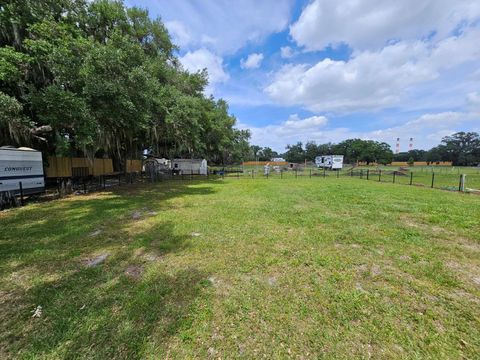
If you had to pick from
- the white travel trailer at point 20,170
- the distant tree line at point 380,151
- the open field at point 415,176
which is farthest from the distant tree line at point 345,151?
the white travel trailer at point 20,170

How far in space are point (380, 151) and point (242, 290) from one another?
82.7 meters

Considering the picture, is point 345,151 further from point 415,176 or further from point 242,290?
point 242,290

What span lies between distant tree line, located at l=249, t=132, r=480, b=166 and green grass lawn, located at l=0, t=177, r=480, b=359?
62427mm

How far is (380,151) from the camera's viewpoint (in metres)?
70.9

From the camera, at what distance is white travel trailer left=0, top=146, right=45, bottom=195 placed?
7626 mm

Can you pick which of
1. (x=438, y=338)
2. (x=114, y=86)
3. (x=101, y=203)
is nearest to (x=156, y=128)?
(x=114, y=86)

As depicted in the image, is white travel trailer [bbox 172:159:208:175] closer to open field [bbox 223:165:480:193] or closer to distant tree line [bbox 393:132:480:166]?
open field [bbox 223:165:480:193]

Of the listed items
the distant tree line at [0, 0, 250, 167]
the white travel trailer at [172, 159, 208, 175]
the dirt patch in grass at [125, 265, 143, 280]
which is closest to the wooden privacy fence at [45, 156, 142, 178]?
the distant tree line at [0, 0, 250, 167]

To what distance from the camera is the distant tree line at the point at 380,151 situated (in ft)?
234

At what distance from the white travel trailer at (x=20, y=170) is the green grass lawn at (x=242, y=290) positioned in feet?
11.5

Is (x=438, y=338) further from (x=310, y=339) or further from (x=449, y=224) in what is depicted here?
(x=449, y=224)

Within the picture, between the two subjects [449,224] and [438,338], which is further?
[449,224]

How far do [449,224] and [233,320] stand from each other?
598 centimetres

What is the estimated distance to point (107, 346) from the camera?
194cm
